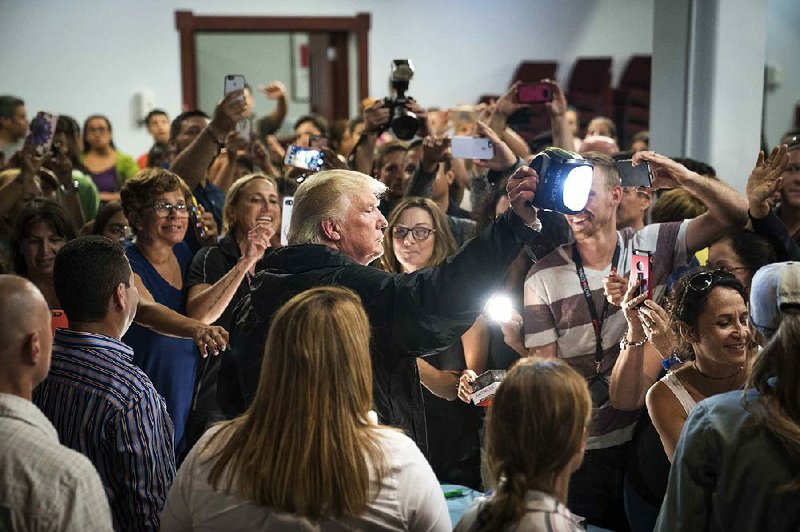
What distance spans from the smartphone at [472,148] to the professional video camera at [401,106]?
24 cm

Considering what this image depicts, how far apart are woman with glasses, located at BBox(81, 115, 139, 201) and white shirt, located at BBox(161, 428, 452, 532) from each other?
18.2 feet

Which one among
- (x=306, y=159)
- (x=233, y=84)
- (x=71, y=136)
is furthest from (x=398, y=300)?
(x=71, y=136)

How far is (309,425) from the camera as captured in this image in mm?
1754

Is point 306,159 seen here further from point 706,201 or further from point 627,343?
point 627,343

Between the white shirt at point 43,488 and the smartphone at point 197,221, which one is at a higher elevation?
Result: the smartphone at point 197,221

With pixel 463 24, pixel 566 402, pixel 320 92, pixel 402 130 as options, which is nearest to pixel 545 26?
pixel 463 24

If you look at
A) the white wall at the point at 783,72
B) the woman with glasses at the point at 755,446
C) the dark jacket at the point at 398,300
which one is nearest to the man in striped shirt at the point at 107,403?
the dark jacket at the point at 398,300

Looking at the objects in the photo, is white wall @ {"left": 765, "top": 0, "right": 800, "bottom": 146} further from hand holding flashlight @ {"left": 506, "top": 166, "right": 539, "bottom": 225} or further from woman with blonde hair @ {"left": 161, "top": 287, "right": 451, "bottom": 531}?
woman with blonde hair @ {"left": 161, "top": 287, "right": 451, "bottom": 531}

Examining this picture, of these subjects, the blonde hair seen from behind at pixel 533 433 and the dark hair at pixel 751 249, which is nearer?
the blonde hair seen from behind at pixel 533 433

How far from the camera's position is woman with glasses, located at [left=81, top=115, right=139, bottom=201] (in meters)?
7.11

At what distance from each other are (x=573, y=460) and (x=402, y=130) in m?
2.67

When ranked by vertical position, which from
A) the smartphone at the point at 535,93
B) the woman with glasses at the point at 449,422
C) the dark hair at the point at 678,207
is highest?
the smartphone at the point at 535,93

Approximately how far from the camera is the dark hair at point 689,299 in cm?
264

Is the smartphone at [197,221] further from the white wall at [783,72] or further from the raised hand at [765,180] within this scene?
the white wall at [783,72]
